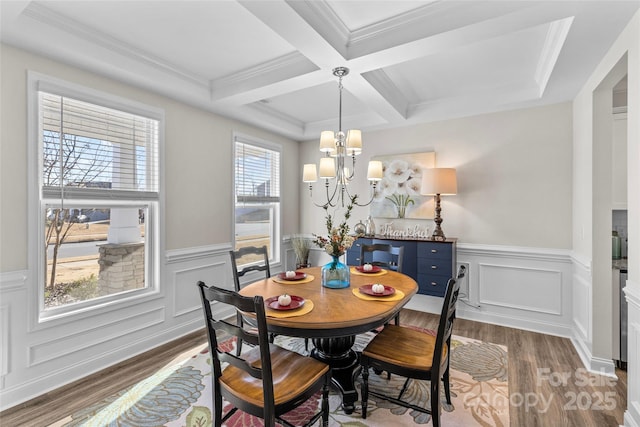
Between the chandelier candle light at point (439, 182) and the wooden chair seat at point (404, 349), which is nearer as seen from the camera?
the wooden chair seat at point (404, 349)

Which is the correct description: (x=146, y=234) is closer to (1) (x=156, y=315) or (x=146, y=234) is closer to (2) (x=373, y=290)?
(1) (x=156, y=315)

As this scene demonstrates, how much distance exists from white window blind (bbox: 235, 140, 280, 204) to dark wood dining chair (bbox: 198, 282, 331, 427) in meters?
2.58

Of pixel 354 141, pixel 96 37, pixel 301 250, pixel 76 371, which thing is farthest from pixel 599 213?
pixel 76 371

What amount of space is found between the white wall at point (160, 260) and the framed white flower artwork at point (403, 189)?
1.79 m

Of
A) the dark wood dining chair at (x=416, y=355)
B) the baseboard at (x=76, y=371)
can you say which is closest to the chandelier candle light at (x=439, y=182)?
the dark wood dining chair at (x=416, y=355)

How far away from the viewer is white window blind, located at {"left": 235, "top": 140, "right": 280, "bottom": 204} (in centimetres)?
408

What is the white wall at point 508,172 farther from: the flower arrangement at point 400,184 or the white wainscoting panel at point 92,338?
the white wainscoting panel at point 92,338

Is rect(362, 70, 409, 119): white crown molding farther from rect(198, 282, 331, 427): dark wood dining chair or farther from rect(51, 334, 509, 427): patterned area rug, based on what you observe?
rect(51, 334, 509, 427): patterned area rug

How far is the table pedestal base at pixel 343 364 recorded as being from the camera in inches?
81.9

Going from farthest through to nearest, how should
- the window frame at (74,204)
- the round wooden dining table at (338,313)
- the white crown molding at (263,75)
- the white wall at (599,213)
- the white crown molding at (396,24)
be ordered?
the white crown molding at (263,75) → the window frame at (74,204) → the white crown molding at (396,24) → the white wall at (599,213) → the round wooden dining table at (338,313)

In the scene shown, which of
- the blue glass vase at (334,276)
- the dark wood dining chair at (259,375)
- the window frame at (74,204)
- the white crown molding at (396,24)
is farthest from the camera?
the blue glass vase at (334,276)

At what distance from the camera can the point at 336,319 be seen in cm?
169

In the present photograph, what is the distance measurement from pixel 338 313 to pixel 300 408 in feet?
2.74

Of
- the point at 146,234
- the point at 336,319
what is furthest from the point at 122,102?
the point at 336,319
